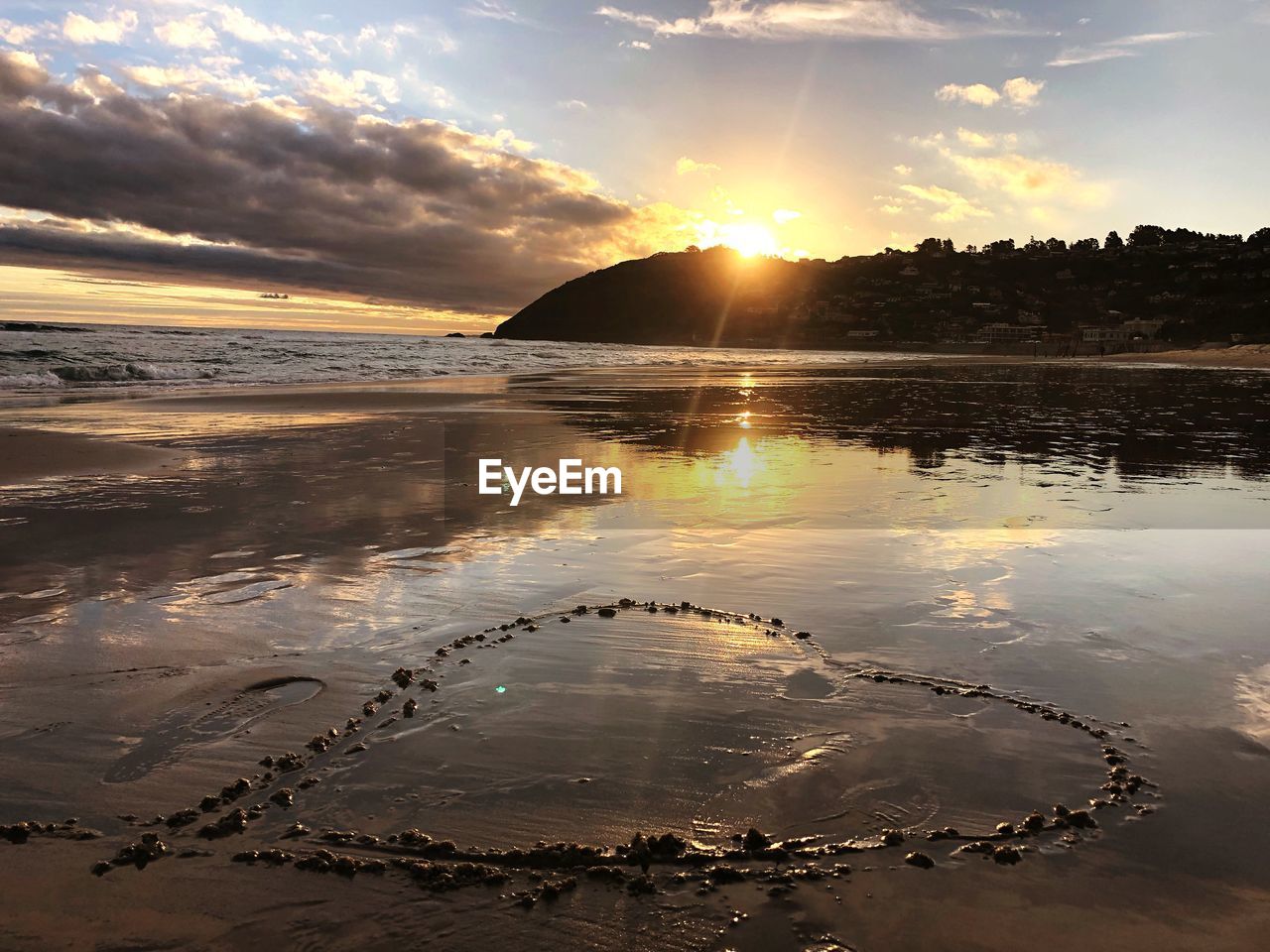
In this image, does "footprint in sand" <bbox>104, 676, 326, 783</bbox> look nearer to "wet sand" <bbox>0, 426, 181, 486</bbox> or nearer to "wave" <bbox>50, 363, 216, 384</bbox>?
"wet sand" <bbox>0, 426, 181, 486</bbox>

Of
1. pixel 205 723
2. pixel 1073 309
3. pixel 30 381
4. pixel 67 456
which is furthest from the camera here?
pixel 1073 309

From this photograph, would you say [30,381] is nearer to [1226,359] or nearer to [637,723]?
[637,723]

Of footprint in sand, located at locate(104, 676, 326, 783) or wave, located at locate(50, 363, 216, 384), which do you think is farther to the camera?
wave, located at locate(50, 363, 216, 384)

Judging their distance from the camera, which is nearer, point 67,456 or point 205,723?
point 205,723

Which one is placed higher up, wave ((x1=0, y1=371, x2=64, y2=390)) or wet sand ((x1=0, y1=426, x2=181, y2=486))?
wave ((x1=0, y1=371, x2=64, y2=390))

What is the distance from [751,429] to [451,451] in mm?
7027

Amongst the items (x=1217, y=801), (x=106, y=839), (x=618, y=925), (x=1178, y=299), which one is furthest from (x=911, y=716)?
(x=1178, y=299)

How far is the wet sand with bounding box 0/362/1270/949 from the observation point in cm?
271

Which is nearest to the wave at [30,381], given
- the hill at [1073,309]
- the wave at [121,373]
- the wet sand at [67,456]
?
the wave at [121,373]

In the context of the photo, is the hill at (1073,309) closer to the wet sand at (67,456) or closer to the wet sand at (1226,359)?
the wet sand at (1226,359)

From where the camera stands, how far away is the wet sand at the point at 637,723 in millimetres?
2711

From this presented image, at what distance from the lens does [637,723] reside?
401cm

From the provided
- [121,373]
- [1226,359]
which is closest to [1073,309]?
[1226,359]

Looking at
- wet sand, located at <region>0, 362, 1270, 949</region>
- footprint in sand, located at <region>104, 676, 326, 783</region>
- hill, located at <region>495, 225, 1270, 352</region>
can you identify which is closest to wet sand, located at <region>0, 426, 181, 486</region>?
wet sand, located at <region>0, 362, 1270, 949</region>
